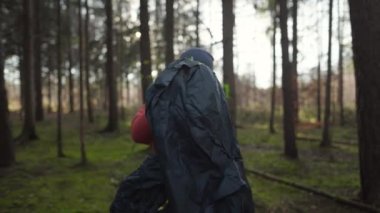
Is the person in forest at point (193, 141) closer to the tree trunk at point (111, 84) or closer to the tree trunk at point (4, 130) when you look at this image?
the tree trunk at point (4, 130)

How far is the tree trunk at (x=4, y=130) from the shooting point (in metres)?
11.5

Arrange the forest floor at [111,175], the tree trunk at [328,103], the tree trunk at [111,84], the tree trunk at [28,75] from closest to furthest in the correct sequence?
1. the forest floor at [111,175]
2. the tree trunk at [328,103]
3. the tree trunk at [28,75]
4. the tree trunk at [111,84]

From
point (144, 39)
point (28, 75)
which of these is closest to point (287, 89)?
point (144, 39)

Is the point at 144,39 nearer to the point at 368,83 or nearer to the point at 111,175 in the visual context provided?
the point at 111,175

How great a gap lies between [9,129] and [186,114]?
412 inches

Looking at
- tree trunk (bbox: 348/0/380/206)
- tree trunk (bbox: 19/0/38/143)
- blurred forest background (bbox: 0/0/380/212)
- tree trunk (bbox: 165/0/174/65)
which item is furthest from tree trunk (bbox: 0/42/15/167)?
tree trunk (bbox: 348/0/380/206)

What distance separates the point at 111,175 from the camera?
1125 centimetres

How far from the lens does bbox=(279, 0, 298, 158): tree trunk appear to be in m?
13.3

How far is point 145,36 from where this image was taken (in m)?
12.0

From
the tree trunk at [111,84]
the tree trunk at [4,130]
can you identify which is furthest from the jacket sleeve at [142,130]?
the tree trunk at [111,84]

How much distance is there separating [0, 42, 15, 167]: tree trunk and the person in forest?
9.93 meters

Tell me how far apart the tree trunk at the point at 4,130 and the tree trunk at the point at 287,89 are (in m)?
7.79

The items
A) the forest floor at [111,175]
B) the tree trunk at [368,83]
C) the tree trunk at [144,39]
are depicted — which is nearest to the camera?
the tree trunk at [368,83]

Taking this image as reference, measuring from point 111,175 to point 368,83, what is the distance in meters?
6.73
